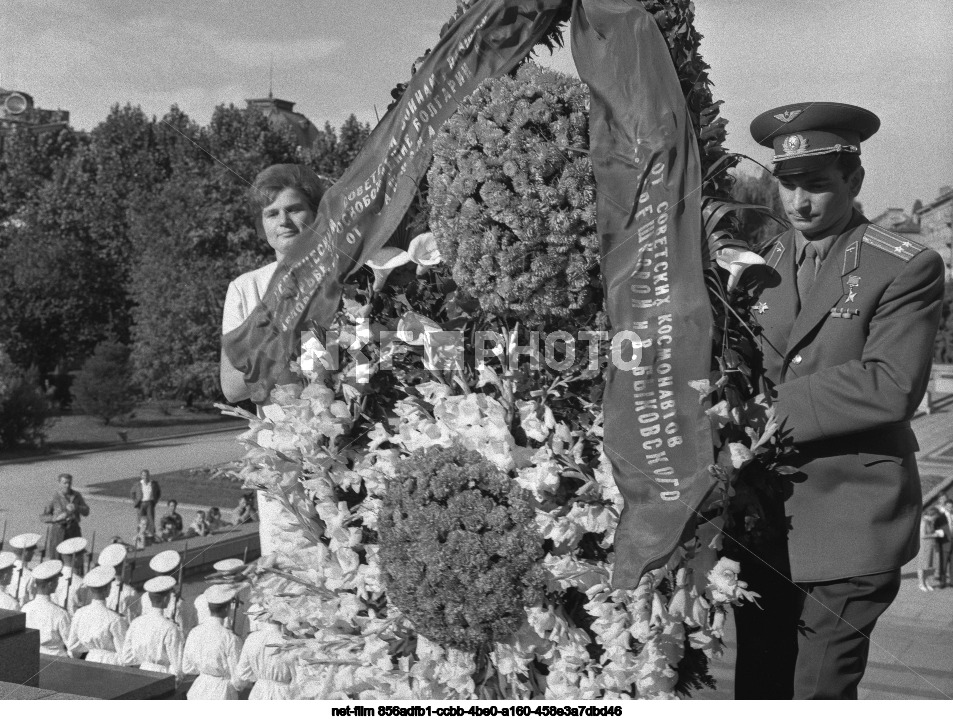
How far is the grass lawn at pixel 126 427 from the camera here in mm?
21331

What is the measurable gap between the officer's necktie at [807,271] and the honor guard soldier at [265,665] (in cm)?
164

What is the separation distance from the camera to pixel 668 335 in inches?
80.6

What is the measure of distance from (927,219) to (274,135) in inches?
343

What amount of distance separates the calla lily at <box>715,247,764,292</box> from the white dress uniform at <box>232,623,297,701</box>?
1608 millimetres

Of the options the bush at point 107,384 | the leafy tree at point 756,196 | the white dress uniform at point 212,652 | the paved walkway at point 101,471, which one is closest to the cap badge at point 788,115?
the leafy tree at point 756,196

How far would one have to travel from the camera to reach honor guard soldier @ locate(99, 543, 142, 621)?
19.5 feet

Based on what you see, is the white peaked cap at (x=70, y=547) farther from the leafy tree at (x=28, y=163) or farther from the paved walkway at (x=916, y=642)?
the leafy tree at (x=28, y=163)

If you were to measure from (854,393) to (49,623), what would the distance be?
4962mm

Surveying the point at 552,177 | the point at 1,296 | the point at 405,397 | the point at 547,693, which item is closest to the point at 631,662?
the point at 547,693

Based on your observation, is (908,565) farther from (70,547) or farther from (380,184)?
(380,184)

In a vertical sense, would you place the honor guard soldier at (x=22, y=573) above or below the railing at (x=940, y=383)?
below

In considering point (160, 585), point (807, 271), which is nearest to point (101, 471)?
point (160, 585)

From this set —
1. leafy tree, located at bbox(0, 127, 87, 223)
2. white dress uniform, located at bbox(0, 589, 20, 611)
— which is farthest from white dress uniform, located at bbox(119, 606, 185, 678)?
leafy tree, located at bbox(0, 127, 87, 223)

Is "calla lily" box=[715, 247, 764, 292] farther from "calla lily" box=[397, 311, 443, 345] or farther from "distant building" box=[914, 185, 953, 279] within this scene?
"distant building" box=[914, 185, 953, 279]
